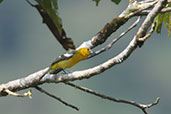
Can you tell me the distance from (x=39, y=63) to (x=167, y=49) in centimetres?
3260

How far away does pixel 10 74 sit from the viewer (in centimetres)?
12344

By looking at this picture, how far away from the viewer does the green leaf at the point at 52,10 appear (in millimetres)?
2291

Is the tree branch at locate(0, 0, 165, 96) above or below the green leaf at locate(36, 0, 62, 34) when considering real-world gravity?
below

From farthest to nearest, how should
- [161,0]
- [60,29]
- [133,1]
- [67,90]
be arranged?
[67,90], [133,1], [161,0], [60,29]

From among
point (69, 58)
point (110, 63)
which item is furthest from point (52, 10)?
point (69, 58)

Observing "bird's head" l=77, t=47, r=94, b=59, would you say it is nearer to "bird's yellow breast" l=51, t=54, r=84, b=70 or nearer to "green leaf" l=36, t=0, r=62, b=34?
"bird's yellow breast" l=51, t=54, r=84, b=70

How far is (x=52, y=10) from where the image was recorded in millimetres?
2305

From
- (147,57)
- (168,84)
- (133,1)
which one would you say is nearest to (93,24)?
(147,57)

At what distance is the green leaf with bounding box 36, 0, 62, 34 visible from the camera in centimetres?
229

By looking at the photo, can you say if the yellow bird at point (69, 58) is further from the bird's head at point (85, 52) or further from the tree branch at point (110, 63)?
the tree branch at point (110, 63)

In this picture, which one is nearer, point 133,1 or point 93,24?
point 133,1

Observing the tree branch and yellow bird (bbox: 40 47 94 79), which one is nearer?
the tree branch

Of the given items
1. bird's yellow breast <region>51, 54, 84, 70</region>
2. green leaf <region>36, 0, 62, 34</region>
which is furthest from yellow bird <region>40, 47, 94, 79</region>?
green leaf <region>36, 0, 62, 34</region>

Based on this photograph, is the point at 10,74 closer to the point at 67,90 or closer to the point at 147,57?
the point at 67,90
